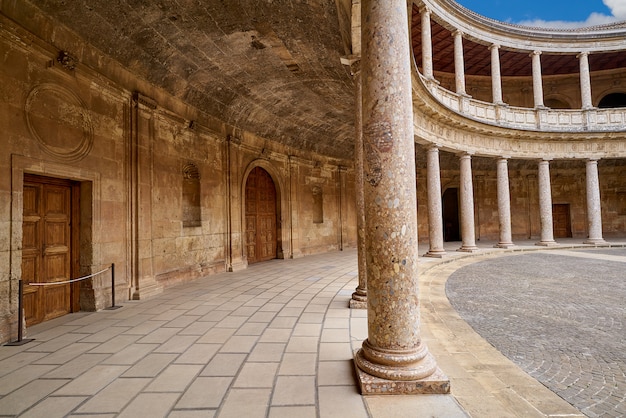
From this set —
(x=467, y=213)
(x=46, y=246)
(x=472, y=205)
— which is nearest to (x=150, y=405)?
(x=46, y=246)

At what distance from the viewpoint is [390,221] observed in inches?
121

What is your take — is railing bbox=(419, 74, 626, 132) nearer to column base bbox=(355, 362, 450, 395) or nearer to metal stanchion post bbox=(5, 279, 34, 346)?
column base bbox=(355, 362, 450, 395)

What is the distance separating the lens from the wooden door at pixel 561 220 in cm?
2185

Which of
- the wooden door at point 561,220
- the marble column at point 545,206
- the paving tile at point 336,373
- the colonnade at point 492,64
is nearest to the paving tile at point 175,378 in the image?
the paving tile at point 336,373

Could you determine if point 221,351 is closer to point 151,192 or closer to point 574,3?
point 151,192

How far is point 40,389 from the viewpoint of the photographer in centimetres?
322

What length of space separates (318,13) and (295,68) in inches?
102

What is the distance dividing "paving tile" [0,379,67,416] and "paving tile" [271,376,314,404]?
2.13 metres

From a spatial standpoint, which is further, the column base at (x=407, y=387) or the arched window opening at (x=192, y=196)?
the arched window opening at (x=192, y=196)

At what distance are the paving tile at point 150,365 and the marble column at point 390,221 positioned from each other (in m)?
2.12

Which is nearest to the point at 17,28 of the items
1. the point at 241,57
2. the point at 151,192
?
the point at 151,192

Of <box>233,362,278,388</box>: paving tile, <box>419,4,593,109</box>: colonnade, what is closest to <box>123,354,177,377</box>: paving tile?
<box>233,362,278,388</box>: paving tile

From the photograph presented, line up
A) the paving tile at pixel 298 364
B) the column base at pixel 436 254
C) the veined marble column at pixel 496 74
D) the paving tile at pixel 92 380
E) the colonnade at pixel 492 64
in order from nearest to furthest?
the paving tile at pixel 92 380 < the paving tile at pixel 298 364 < the column base at pixel 436 254 < the colonnade at pixel 492 64 < the veined marble column at pixel 496 74

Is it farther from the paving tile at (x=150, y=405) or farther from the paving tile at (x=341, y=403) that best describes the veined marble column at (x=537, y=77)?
the paving tile at (x=150, y=405)
